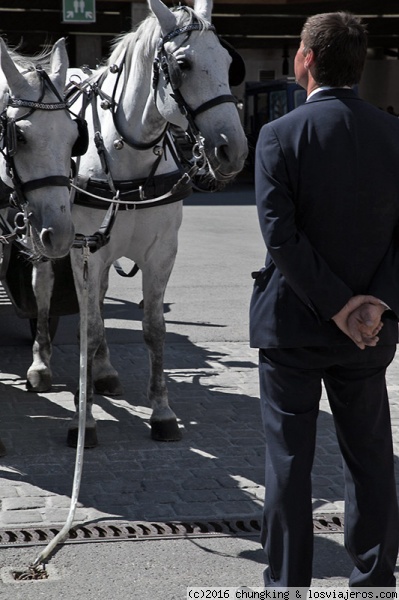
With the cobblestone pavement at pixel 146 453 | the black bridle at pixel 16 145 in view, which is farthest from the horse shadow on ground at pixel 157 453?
the black bridle at pixel 16 145

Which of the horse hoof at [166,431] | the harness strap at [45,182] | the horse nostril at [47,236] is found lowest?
A: the horse hoof at [166,431]

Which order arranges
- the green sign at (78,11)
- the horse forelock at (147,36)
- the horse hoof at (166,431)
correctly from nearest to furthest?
1. the horse forelock at (147,36)
2. the horse hoof at (166,431)
3. the green sign at (78,11)

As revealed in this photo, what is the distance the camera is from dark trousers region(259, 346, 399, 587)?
3.35 metres

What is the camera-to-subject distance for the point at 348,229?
3.28m

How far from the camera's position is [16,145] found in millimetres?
4355

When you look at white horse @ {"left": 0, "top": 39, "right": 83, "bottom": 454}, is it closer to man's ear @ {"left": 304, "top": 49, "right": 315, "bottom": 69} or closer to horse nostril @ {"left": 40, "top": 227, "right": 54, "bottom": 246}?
horse nostril @ {"left": 40, "top": 227, "right": 54, "bottom": 246}

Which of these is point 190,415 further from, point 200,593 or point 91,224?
point 200,593

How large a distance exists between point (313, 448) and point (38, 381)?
3.61m

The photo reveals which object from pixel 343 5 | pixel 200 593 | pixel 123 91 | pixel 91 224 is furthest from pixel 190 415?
pixel 343 5

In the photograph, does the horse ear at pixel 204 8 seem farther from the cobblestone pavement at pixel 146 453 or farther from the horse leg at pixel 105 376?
the cobblestone pavement at pixel 146 453

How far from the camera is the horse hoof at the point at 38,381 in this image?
671 cm

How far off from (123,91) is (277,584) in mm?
2952

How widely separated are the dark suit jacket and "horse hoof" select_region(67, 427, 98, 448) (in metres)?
2.47

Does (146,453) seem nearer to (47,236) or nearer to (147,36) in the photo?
(47,236)
